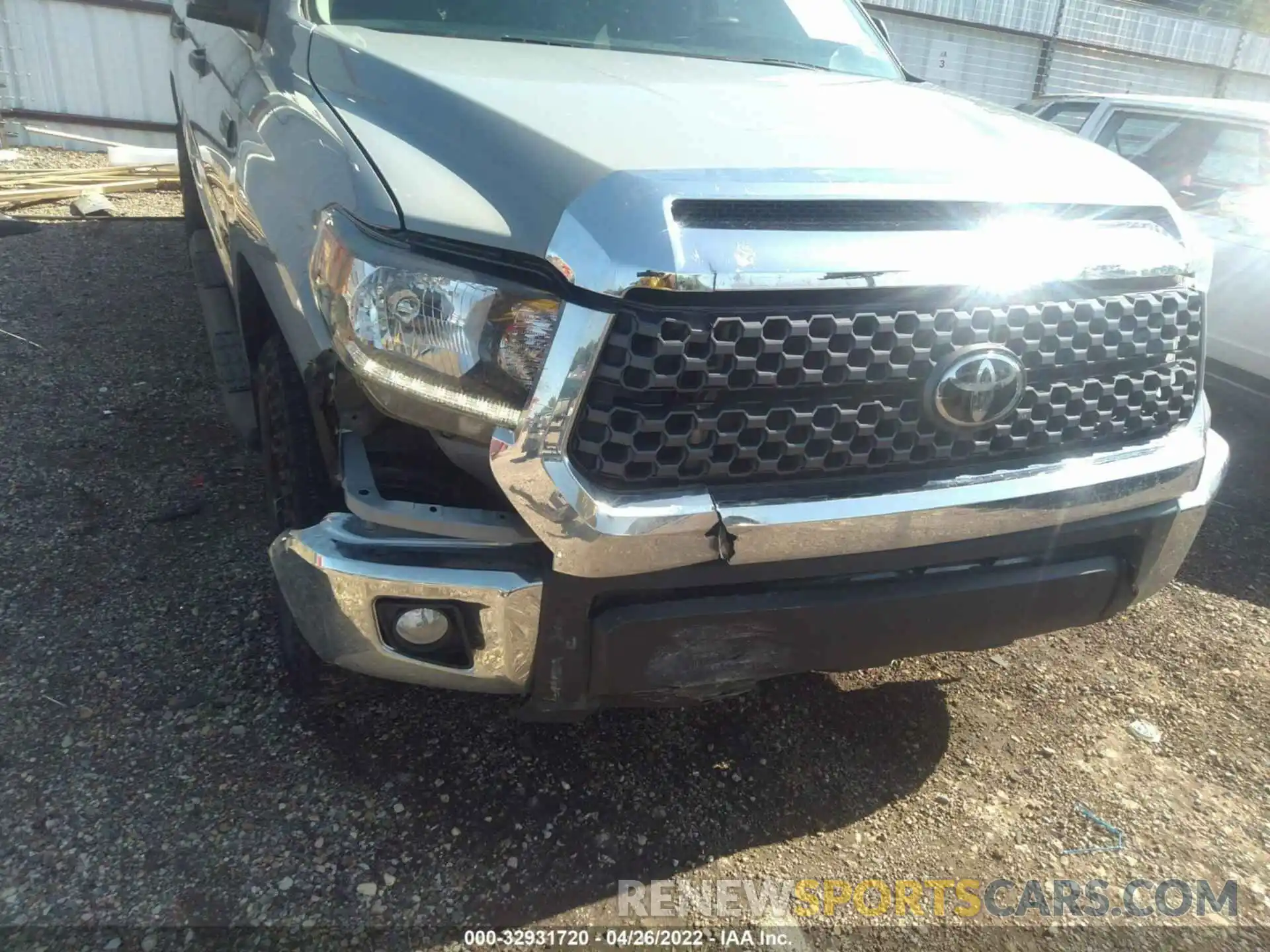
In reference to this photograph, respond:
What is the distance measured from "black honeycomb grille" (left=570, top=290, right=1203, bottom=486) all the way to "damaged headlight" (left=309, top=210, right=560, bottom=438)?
5.5 inches

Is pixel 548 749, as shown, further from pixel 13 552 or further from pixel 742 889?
pixel 13 552

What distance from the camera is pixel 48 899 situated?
1.91m

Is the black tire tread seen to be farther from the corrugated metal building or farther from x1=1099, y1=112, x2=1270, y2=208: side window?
the corrugated metal building

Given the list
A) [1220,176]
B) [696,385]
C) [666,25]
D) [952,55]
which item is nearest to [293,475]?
[696,385]

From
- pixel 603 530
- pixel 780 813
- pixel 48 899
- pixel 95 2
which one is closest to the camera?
pixel 603 530

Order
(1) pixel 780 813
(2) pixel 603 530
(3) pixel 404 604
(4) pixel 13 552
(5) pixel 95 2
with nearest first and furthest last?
(2) pixel 603 530 < (3) pixel 404 604 < (1) pixel 780 813 < (4) pixel 13 552 < (5) pixel 95 2

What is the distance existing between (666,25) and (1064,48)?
15000 millimetres

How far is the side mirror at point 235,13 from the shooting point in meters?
2.67

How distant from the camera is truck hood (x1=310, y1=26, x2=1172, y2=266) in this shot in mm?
1737

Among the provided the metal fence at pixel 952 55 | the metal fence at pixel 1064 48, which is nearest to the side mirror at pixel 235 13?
the metal fence at pixel 952 55

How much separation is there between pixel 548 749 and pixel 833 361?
1.28 m

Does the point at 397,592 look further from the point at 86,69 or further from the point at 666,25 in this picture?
the point at 86,69

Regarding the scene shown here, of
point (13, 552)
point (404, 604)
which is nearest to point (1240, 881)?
point (404, 604)

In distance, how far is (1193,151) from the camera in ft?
17.7
